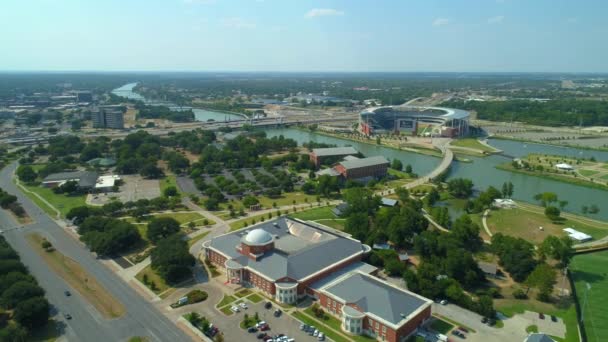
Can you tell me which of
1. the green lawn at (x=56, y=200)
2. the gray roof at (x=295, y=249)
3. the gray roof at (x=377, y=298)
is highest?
the gray roof at (x=295, y=249)

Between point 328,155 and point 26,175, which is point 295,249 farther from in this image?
point 26,175

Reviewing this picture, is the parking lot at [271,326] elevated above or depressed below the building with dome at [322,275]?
below

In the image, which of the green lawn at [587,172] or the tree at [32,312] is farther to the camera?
the green lawn at [587,172]

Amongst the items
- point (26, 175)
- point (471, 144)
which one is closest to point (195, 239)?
point (26, 175)

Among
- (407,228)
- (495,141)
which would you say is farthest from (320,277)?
(495,141)

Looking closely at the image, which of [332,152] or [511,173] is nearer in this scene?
[511,173]

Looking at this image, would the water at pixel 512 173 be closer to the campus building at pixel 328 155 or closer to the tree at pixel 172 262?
the campus building at pixel 328 155

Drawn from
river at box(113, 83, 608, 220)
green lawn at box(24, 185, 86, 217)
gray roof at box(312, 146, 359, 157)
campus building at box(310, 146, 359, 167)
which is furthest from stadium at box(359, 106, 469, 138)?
green lawn at box(24, 185, 86, 217)

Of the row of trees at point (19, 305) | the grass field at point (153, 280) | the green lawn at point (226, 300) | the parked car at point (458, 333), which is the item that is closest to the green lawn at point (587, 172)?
the parked car at point (458, 333)

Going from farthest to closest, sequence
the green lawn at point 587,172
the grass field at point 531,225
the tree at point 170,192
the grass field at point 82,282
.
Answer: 1. the green lawn at point 587,172
2. the tree at point 170,192
3. the grass field at point 531,225
4. the grass field at point 82,282
